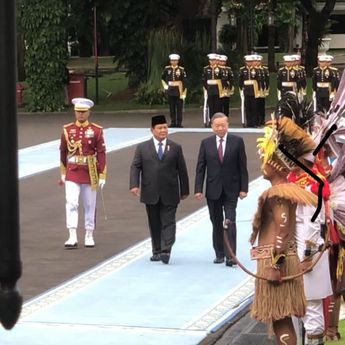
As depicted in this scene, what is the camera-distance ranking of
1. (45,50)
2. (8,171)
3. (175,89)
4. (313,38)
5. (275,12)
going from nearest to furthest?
(8,171), (175,89), (45,50), (313,38), (275,12)

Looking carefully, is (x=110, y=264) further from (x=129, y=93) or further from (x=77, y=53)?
(x=77, y=53)

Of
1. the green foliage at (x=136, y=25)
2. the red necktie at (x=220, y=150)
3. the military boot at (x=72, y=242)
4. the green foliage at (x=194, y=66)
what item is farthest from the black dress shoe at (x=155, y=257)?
the green foliage at (x=136, y=25)

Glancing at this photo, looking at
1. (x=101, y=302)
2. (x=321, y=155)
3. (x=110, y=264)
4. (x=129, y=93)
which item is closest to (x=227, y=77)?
(x=129, y=93)

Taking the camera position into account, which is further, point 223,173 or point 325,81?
point 325,81

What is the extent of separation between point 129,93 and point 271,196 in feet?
96.4

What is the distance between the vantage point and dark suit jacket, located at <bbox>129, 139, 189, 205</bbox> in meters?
10.4

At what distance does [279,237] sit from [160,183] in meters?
4.08

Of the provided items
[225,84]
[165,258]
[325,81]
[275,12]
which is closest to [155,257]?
[165,258]

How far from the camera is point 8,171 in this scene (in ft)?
7.22

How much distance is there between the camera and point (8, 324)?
2.31 metres

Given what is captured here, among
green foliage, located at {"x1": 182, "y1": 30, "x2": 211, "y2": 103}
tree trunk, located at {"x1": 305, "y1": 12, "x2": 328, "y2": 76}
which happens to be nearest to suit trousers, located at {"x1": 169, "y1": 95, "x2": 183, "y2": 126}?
green foliage, located at {"x1": 182, "y1": 30, "x2": 211, "y2": 103}

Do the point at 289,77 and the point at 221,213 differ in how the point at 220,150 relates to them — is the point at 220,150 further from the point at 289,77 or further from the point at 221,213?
the point at 289,77

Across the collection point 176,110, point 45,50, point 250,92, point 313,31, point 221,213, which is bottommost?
point 176,110

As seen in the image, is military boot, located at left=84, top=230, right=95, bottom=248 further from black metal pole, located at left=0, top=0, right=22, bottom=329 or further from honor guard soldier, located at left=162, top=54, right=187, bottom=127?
honor guard soldier, located at left=162, top=54, right=187, bottom=127
